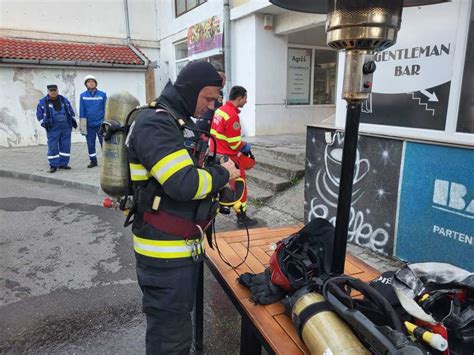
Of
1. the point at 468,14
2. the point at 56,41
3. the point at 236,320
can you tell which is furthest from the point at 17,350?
the point at 56,41

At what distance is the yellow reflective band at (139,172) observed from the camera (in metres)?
1.72

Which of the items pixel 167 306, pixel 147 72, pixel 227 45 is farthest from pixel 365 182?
pixel 147 72

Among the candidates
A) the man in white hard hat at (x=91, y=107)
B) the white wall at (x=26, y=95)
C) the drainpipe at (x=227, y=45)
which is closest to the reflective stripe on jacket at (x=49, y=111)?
the man in white hard hat at (x=91, y=107)

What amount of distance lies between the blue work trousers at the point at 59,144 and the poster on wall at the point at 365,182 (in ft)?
19.4

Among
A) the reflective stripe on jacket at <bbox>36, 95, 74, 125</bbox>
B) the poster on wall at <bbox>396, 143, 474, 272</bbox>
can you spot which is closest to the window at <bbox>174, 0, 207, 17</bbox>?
the reflective stripe on jacket at <bbox>36, 95, 74, 125</bbox>

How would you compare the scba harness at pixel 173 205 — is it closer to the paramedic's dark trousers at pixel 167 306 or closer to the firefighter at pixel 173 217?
the firefighter at pixel 173 217

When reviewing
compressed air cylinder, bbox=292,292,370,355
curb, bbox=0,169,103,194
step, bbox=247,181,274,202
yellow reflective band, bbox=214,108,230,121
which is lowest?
curb, bbox=0,169,103,194

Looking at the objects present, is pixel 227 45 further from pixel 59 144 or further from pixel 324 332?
pixel 324 332

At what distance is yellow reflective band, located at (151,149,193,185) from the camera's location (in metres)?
1.58

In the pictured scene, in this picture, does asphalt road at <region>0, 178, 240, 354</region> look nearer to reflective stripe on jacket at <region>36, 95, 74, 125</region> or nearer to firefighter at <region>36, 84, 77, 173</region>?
firefighter at <region>36, 84, 77, 173</region>

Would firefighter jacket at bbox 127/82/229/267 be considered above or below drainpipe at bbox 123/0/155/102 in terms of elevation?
below

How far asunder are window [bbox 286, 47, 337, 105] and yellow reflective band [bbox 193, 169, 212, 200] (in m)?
8.18

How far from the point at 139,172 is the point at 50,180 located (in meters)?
6.52

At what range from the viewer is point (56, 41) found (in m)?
13.2
